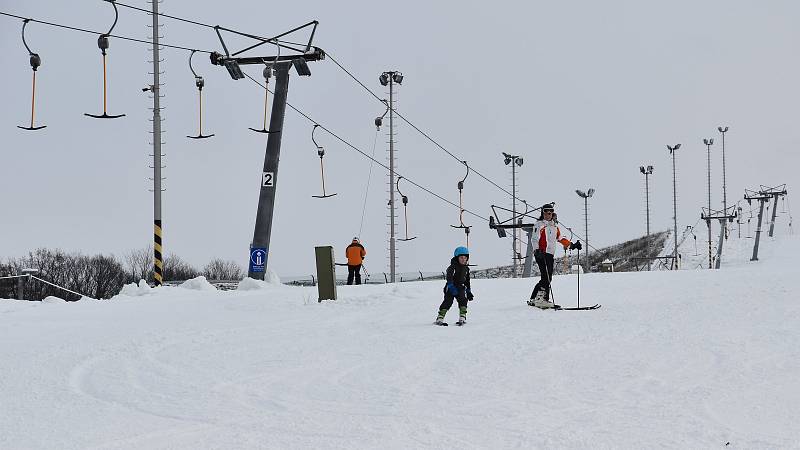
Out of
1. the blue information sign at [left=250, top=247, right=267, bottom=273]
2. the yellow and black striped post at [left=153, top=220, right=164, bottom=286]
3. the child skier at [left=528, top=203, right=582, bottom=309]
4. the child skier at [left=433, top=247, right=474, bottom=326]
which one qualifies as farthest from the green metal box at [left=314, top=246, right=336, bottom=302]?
the yellow and black striped post at [left=153, top=220, right=164, bottom=286]

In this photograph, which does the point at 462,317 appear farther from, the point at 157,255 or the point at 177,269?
the point at 177,269

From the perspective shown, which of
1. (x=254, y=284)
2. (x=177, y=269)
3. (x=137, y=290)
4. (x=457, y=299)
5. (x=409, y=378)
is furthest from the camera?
(x=177, y=269)

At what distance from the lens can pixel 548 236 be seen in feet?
50.2

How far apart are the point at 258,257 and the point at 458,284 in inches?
462

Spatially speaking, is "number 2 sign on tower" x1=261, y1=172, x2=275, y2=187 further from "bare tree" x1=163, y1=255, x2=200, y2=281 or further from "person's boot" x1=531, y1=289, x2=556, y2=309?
"bare tree" x1=163, y1=255, x2=200, y2=281

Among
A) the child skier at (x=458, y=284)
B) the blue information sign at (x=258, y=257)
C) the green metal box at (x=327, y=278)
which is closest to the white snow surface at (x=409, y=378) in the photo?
the child skier at (x=458, y=284)

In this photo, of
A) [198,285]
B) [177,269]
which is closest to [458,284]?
[198,285]

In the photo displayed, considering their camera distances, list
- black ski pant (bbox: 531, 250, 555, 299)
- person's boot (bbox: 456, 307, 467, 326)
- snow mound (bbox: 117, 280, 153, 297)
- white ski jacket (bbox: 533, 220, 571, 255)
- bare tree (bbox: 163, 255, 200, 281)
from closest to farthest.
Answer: person's boot (bbox: 456, 307, 467, 326), black ski pant (bbox: 531, 250, 555, 299), white ski jacket (bbox: 533, 220, 571, 255), snow mound (bbox: 117, 280, 153, 297), bare tree (bbox: 163, 255, 200, 281)

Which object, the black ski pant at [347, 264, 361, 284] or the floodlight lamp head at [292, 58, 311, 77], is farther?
the black ski pant at [347, 264, 361, 284]

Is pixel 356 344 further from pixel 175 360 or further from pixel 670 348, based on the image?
pixel 670 348

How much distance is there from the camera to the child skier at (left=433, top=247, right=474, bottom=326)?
1298 centimetres

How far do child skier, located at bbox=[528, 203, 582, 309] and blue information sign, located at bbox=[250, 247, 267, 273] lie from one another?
1052 centimetres

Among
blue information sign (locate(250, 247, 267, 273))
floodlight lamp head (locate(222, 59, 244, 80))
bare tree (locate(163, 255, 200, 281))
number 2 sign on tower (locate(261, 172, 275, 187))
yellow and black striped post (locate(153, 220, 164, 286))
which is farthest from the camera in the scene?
bare tree (locate(163, 255, 200, 281))

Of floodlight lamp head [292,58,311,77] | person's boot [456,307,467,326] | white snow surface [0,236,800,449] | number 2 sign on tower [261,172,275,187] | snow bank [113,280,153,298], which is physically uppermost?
floodlight lamp head [292,58,311,77]
